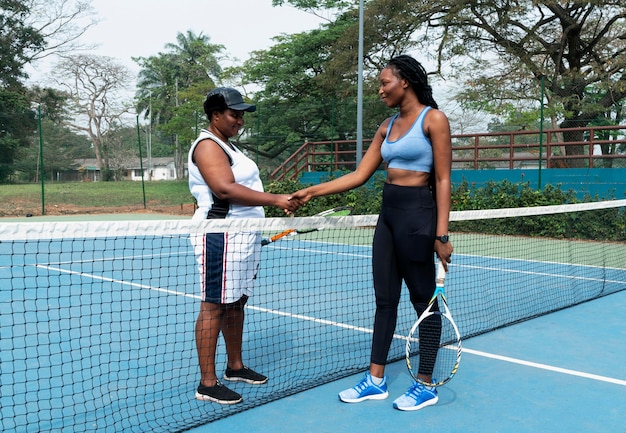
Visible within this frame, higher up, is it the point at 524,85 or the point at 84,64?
the point at 84,64

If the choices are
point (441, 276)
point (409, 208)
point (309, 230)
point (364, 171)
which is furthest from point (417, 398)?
point (364, 171)

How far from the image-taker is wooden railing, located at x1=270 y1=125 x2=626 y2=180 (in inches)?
566

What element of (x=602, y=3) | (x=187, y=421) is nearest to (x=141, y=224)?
(x=187, y=421)

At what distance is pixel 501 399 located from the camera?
3707 mm

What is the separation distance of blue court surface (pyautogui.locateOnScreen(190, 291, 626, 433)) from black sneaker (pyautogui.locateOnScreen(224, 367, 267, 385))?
0.35 metres

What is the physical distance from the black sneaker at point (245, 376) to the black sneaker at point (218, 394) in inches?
12.3

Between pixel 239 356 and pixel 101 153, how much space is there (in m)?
34.2

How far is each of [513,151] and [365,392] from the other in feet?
45.3

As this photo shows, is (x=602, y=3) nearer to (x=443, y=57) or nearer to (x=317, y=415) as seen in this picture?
(x=443, y=57)

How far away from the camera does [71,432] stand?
3.21m

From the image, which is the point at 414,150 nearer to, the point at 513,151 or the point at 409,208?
the point at 409,208

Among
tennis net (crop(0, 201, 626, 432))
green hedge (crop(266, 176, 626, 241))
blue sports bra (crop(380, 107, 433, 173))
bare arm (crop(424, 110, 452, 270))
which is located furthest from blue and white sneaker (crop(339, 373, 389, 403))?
green hedge (crop(266, 176, 626, 241))

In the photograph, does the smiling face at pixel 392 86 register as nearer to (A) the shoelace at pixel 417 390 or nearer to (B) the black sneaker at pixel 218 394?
(A) the shoelace at pixel 417 390

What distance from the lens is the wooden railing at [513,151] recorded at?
47.2 feet
